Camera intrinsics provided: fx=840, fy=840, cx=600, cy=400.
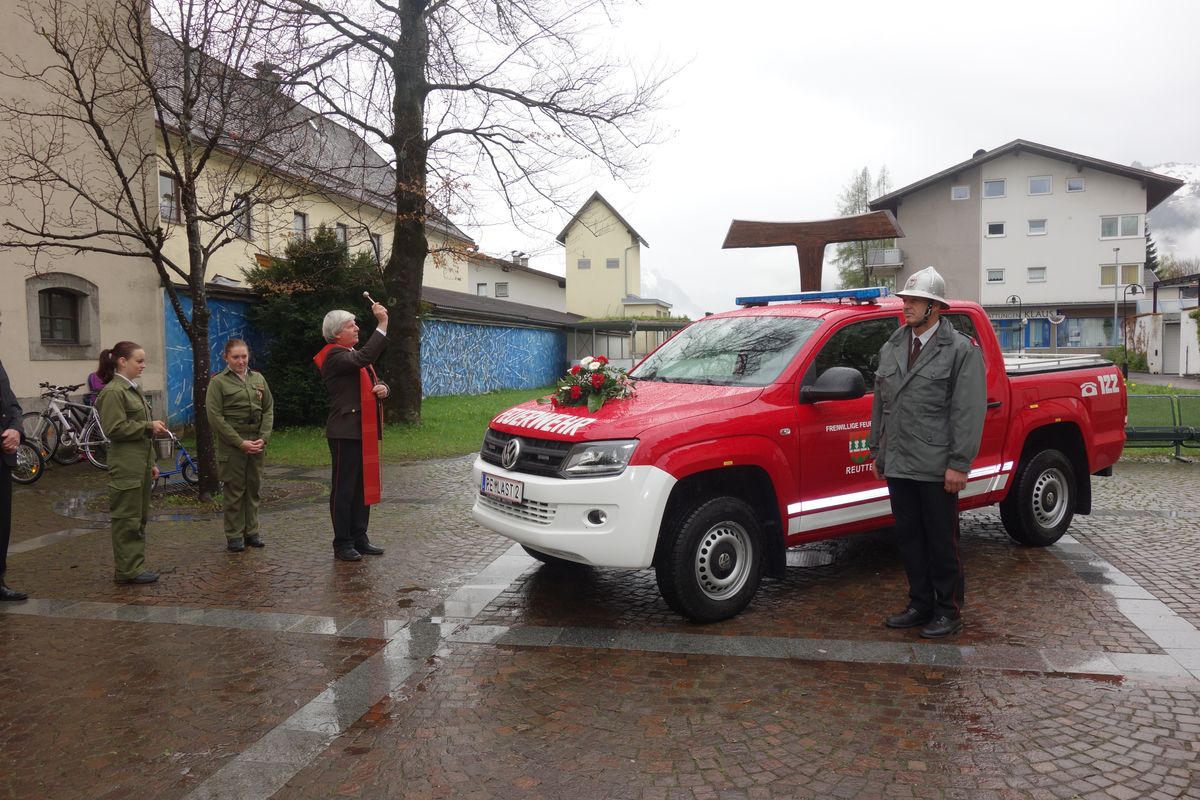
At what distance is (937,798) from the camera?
125 inches

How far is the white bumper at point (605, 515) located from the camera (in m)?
4.73

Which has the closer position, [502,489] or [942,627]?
[942,627]

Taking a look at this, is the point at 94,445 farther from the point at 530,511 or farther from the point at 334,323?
the point at 530,511

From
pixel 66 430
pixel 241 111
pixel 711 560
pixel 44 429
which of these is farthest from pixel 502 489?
pixel 44 429

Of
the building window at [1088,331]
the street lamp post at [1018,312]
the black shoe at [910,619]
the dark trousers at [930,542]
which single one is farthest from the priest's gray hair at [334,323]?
the building window at [1088,331]

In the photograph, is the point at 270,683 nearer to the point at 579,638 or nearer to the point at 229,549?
the point at 579,638

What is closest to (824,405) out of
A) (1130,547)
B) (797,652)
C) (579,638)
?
(797,652)

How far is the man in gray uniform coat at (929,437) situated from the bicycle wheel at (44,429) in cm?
1206

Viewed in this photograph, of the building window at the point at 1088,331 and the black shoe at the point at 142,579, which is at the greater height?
the building window at the point at 1088,331

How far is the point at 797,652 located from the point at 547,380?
34268 mm

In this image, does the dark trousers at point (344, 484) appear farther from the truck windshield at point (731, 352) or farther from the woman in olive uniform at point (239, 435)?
the truck windshield at point (731, 352)

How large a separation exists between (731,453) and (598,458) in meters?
0.80

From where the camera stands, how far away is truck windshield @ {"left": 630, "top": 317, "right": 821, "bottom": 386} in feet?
18.4

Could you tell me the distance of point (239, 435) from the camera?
23.6ft
